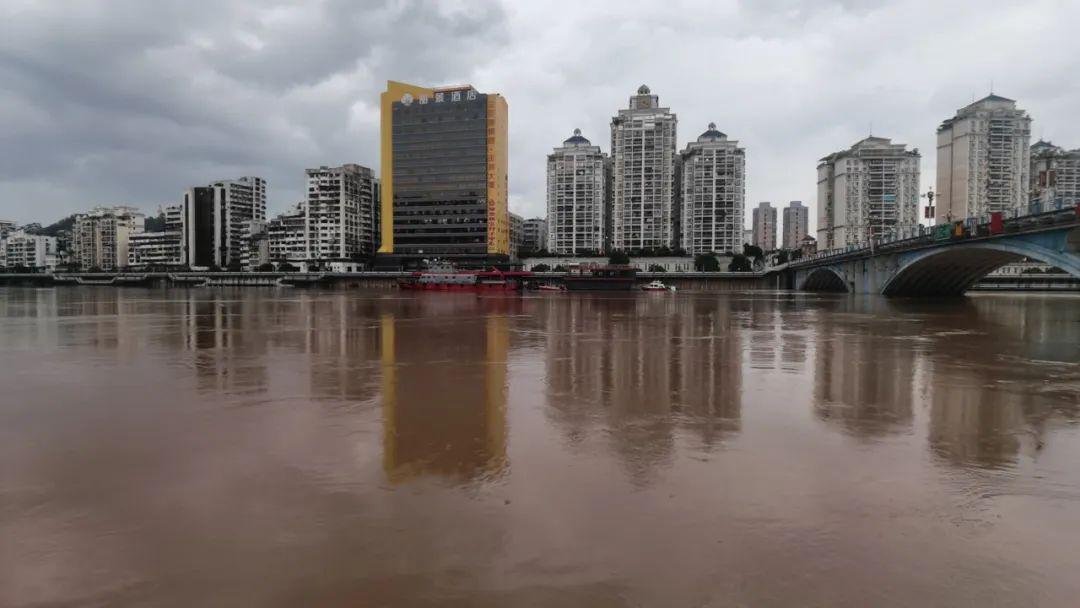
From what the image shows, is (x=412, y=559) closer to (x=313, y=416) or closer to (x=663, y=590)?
(x=663, y=590)

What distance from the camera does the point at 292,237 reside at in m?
152

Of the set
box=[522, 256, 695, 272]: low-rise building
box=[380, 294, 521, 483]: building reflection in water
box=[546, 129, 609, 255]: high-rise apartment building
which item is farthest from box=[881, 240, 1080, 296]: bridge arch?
box=[546, 129, 609, 255]: high-rise apartment building

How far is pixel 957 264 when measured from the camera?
49.8 m

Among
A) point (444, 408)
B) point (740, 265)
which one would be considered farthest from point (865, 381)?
point (740, 265)

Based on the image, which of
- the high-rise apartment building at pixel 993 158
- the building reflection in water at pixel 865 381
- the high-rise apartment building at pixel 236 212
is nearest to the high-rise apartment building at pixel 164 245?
the high-rise apartment building at pixel 236 212

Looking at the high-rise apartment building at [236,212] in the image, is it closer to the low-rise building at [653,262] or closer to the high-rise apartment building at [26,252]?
the high-rise apartment building at [26,252]

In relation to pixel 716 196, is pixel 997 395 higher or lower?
lower

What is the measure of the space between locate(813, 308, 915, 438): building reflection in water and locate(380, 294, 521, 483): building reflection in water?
556 cm

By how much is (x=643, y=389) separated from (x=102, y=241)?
226148 mm

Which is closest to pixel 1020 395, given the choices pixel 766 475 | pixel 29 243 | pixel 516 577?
pixel 766 475

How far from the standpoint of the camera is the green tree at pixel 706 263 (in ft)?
420

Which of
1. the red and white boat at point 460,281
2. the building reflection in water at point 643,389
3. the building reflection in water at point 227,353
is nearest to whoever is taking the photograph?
the building reflection in water at point 643,389

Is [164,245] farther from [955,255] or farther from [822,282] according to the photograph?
[955,255]

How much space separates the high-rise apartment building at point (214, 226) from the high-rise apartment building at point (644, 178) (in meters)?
107
